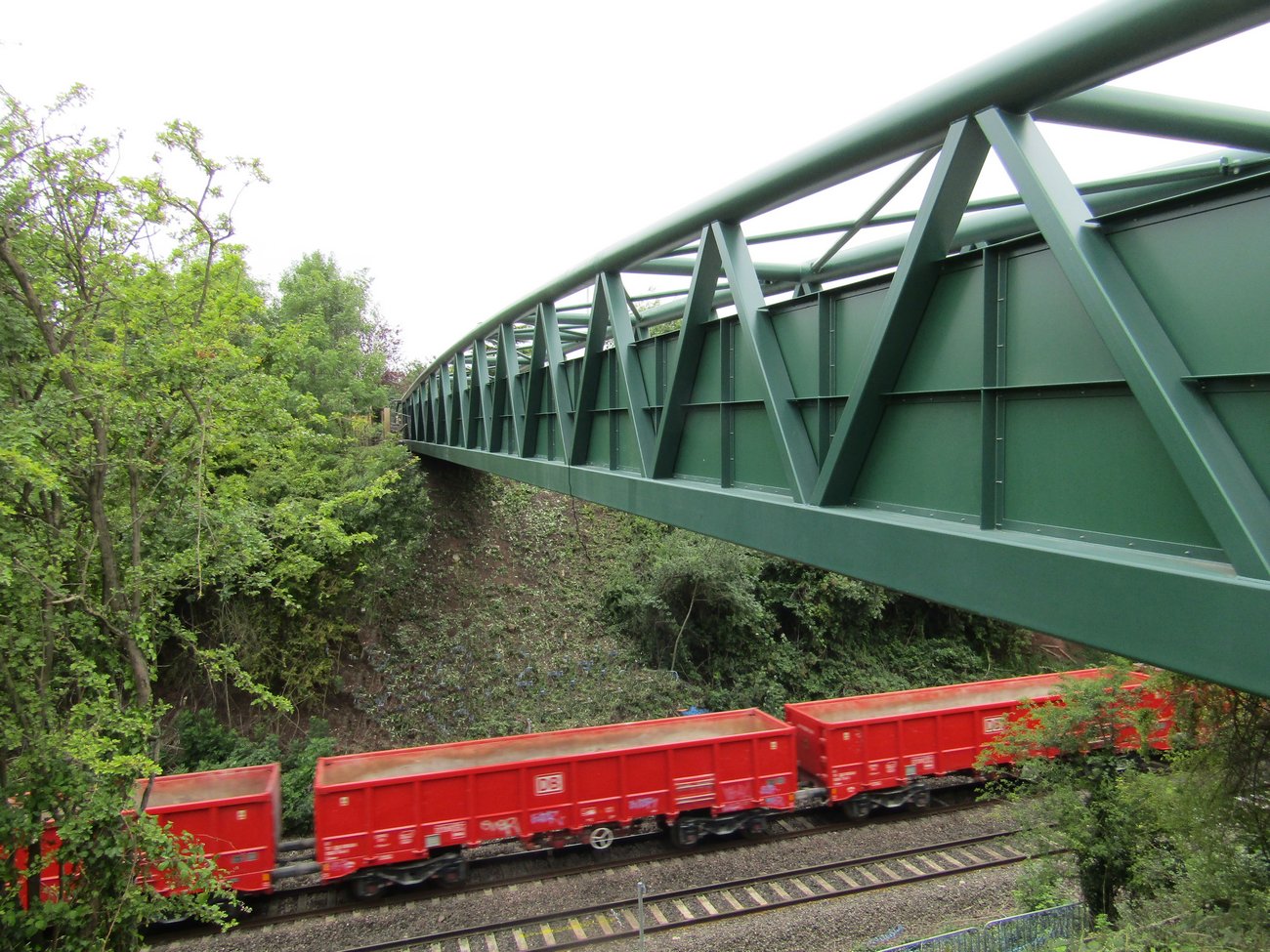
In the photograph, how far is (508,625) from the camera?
2191cm

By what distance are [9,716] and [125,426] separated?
2856 mm

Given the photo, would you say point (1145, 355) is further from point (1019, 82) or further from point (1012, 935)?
point (1012, 935)

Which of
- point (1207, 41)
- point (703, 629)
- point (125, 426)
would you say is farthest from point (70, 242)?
point (703, 629)

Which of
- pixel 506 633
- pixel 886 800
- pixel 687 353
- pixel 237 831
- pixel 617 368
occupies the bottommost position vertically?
pixel 886 800

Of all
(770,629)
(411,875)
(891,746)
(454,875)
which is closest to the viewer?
(411,875)

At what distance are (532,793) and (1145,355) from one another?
36.1 ft

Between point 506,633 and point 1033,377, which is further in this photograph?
point 506,633

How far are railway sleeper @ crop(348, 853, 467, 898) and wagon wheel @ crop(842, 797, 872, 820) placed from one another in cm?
667

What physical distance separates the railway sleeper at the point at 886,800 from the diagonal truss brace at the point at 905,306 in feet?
35.3

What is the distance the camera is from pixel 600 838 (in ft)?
40.8

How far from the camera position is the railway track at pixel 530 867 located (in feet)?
36.0

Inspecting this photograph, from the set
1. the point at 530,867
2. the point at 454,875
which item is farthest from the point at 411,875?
the point at 530,867

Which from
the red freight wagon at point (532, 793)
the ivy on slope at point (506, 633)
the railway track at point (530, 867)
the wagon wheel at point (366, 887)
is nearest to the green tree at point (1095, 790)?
the railway track at point (530, 867)

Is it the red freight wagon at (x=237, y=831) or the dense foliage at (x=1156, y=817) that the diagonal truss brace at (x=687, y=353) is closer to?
the dense foliage at (x=1156, y=817)
